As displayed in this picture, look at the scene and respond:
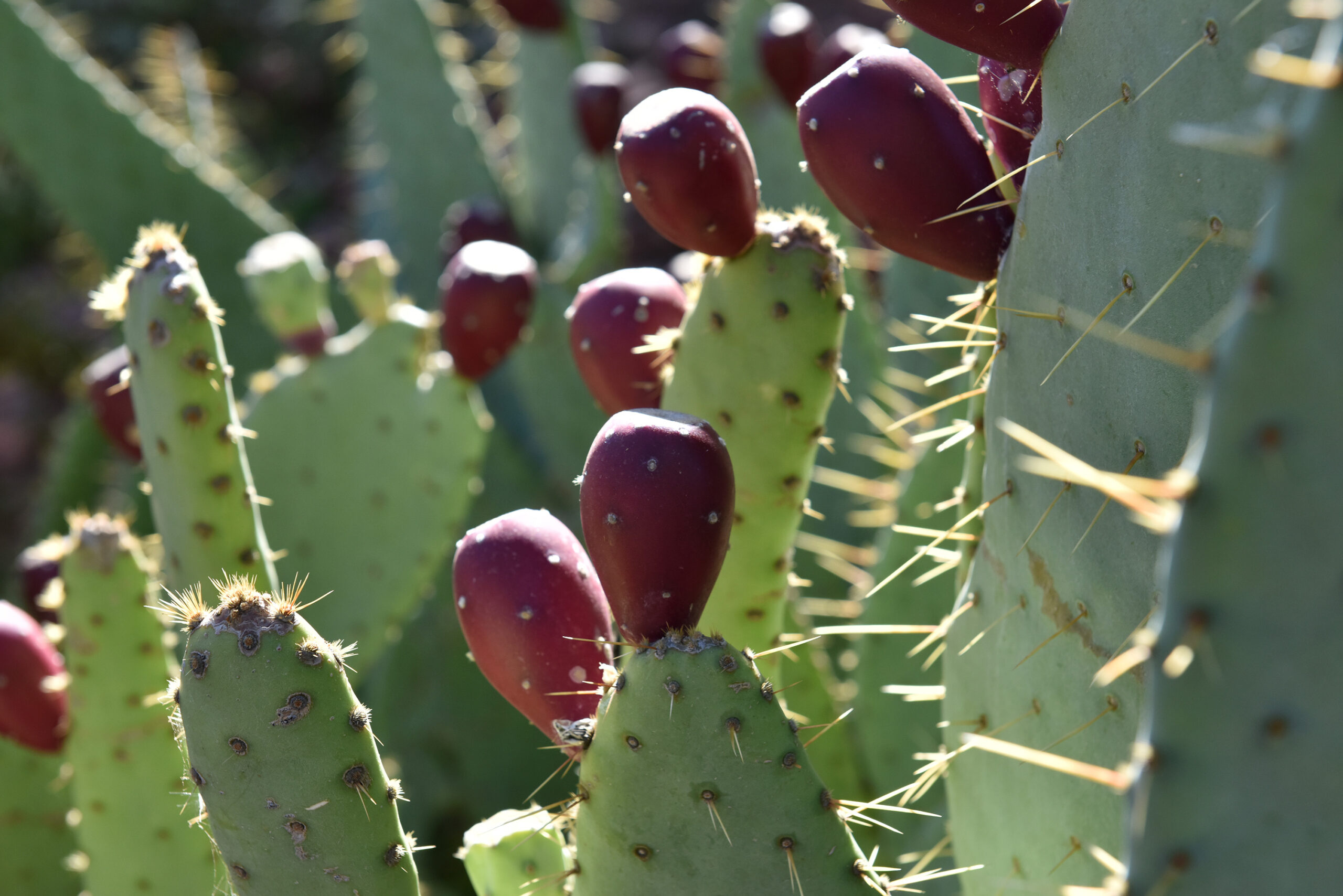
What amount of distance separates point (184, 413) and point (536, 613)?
1.75 ft

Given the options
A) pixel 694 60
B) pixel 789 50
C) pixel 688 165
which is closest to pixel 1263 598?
pixel 688 165

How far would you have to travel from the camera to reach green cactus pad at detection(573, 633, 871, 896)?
788 mm

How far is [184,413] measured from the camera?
1.20 m

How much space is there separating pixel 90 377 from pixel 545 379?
103 centimetres

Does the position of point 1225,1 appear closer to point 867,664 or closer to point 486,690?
point 867,664

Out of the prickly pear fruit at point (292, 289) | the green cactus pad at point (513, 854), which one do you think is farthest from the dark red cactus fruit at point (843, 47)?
the green cactus pad at point (513, 854)

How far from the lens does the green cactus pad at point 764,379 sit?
1.10 meters

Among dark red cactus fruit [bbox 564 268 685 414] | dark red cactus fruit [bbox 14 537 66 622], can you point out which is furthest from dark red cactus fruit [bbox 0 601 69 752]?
dark red cactus fruit [bbox 564 268 685 414]

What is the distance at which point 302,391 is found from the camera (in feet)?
5.94

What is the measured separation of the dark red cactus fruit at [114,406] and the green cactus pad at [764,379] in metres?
Answer: 0.88

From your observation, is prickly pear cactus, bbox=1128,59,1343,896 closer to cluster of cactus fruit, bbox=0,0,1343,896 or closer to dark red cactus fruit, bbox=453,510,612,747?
cluster of cactus fruit, bbox=0,0,1343,896

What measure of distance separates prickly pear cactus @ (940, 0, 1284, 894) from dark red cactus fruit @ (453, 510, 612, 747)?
14.6 inches

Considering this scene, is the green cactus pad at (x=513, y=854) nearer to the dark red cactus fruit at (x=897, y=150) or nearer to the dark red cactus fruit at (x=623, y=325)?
the dark red cactus fruit at (x=623, y=325)

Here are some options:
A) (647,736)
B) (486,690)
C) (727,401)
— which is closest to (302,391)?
(486,690)
